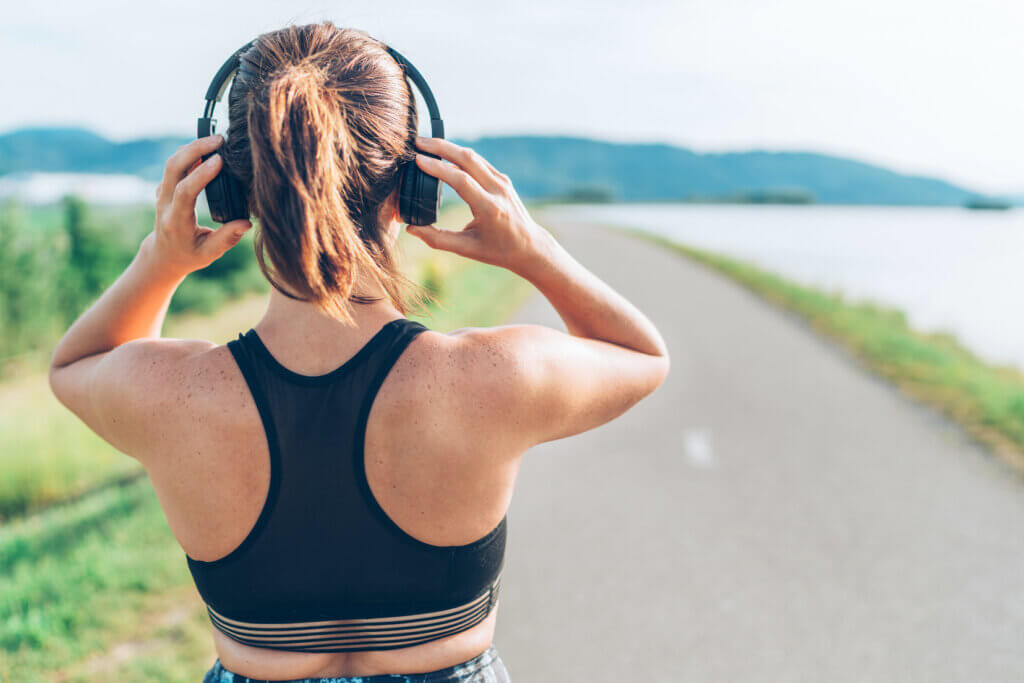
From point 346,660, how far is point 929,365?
8576mm

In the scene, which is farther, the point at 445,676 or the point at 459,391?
the point at 445,676

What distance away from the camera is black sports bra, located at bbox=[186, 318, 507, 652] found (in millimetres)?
1059

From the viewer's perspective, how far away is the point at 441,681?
4.02ft

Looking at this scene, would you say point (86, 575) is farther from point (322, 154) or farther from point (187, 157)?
point (322, 154)

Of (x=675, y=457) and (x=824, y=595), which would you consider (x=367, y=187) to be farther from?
(x=675, y=457)

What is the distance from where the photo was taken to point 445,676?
1.23m

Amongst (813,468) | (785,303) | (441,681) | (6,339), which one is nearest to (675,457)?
(813,468)

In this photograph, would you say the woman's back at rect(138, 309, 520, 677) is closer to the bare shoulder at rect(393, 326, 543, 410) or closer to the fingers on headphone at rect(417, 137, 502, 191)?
the bare shoulder at rect(393, 326, 543, 410)

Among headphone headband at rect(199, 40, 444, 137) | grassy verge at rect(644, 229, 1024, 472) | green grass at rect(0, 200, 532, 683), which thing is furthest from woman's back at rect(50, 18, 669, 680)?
grassy verge at rect(644, 229, 1024, 472)

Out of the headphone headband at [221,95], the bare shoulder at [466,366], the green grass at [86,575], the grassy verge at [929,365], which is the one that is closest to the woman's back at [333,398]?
the bare shoulder at [466,366]

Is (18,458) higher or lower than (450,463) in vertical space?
lower

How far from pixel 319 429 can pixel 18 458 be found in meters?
5.21

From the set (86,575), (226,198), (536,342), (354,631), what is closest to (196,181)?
(226,198)

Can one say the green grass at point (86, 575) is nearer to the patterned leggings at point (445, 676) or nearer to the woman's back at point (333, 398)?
the woman's back at point (333, 398)
